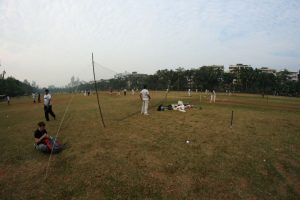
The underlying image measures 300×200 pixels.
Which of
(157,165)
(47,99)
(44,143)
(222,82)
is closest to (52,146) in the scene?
(44,143)

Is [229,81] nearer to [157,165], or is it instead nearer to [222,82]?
[222,82]

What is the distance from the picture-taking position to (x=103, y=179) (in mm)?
7309

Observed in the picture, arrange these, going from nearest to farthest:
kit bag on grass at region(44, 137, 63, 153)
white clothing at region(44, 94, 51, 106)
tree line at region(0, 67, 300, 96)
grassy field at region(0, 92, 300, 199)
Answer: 1. grassy field at region(0, 92, 300, 199)
2. kit bag on grass at region(44, 137, 63, 153)
3. white clothing at region(44, 94, 51, 106)
4. tree line at region(0, 67, 300, 96)

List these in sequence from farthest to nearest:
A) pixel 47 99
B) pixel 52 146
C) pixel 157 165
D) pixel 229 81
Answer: pixel 229 81, pixel 47 99, pixel 52 146, pixel 157 165

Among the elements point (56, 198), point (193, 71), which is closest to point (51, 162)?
point (56, 198)

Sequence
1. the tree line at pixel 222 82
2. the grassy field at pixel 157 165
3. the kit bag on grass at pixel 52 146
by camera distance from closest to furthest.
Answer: the grassy field at pixel 157 165, the kit bag on grass at pixel 52 146, the tree line at pixel 222 82

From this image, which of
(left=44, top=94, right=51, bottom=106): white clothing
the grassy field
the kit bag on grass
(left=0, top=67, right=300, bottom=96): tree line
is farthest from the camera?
(left=0, top=67, right=300, bottom=96): tree line

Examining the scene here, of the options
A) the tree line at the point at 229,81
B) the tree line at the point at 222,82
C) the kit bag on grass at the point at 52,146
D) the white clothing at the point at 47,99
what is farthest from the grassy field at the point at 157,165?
the tree line at the point at 229,81

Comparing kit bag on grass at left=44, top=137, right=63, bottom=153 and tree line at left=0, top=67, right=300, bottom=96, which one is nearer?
kit bag on grass at left=44, top=137, right=63, bottom=153

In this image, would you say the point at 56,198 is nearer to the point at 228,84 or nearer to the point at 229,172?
the point at 229,172

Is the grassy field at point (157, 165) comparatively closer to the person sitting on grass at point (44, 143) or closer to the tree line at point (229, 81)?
the person sitting on grass at point (44, 143)

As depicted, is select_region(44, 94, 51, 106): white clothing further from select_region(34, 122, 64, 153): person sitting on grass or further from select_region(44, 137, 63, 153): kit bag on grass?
select_region(44, 137, 63, 153): kit bag on grass

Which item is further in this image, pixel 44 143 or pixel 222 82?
pixel 222 82

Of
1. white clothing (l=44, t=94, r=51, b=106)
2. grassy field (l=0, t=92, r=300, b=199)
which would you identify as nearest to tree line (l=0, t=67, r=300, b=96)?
white clothing (l=44, t=94, r=51, b=106)
